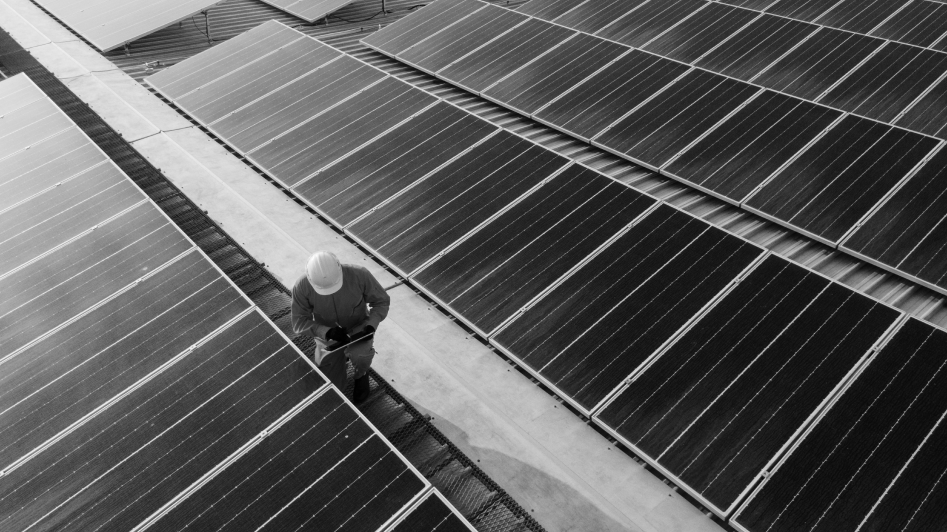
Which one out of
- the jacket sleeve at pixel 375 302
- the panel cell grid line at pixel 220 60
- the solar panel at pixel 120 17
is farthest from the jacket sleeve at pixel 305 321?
the solar panel at pixel 120 17

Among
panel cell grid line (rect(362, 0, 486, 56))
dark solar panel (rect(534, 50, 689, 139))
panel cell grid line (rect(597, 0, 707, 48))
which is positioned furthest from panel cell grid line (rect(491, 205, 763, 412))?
panel cell grid line (rect(362, 0, 486, 56))

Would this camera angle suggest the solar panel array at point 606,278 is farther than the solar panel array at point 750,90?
No

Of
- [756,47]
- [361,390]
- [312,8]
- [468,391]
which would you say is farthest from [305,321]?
[312,8]

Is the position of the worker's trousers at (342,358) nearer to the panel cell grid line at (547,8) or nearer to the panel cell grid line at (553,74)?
the panel cell grid line at (553,74)

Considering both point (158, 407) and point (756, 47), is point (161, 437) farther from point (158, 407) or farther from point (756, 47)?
point (756, 47)

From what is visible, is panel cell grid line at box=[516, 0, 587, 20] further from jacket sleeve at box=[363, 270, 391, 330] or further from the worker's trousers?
the worker's trousers

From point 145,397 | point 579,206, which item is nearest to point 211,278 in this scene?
point 145,397
